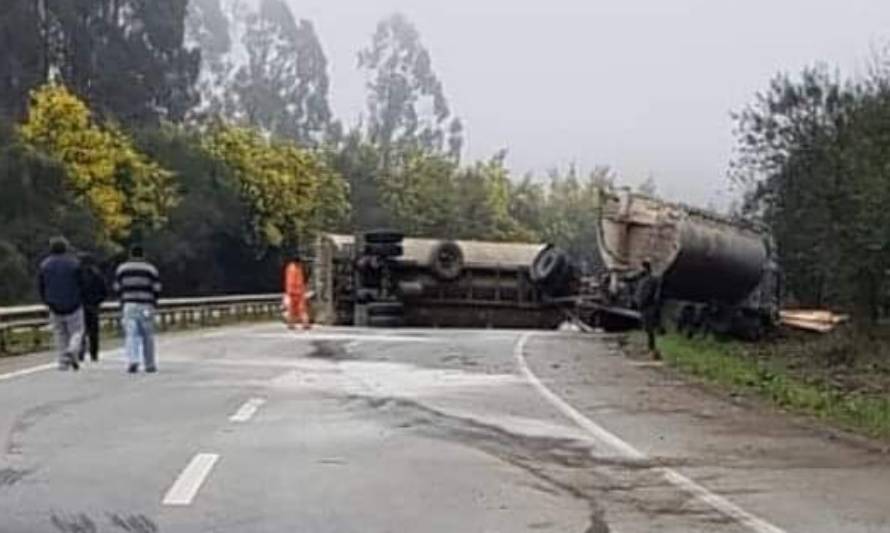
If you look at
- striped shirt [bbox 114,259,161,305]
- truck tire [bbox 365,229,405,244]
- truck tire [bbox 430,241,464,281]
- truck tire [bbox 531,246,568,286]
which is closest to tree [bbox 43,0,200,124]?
truck tire [bbox 430,241,464,281]

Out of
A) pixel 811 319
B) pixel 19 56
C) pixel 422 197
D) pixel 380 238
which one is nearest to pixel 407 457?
pixel 811 319

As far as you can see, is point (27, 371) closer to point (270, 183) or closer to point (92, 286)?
point (92, 286)

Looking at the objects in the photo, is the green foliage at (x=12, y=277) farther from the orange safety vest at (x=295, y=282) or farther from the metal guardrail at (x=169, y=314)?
the orange safety vest at (x=295, y=282)

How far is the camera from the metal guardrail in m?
32.4

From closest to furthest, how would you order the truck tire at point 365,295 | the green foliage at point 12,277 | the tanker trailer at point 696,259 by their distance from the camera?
the tanker trailer at point 696,259, the truck tire at point 365,295, the green foliage at point 12,277

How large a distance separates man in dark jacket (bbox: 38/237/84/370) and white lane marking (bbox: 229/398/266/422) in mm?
5848

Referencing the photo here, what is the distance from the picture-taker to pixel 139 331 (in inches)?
973

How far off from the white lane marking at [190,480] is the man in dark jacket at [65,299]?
1104 cm

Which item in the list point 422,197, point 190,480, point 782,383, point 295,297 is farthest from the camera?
point 422,197

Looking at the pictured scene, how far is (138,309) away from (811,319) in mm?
24000

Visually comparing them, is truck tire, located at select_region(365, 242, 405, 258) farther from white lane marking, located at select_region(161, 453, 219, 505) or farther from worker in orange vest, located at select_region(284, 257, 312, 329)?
white lane marking, located at select_region(161, 453, 219, 505)

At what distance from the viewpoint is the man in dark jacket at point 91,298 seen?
83.2 ft

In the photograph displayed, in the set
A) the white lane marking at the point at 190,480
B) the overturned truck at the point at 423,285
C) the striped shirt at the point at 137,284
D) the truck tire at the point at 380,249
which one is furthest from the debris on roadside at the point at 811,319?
the white lane marking at the point at 190,480

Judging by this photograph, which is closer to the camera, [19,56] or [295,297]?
[295,297]
